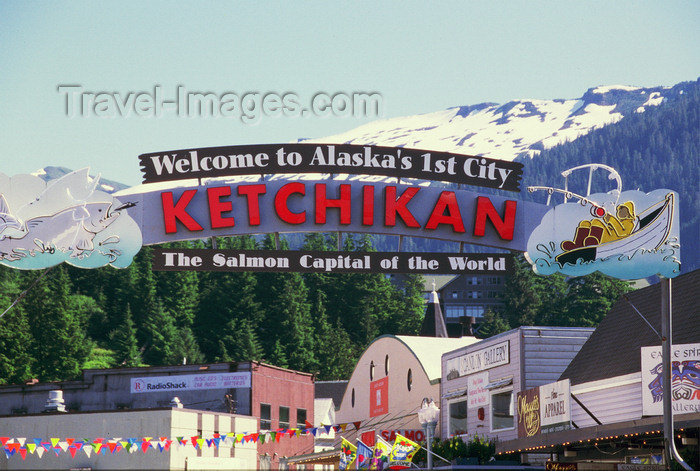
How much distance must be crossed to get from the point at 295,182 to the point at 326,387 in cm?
7021

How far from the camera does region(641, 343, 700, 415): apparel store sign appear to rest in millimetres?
23953

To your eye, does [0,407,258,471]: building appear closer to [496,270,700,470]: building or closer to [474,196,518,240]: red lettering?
[496,270,700,470]: building

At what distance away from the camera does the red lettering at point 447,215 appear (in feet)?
93.2

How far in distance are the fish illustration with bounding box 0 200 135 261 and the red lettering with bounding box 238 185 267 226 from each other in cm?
400

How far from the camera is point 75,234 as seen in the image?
2584 centimetres

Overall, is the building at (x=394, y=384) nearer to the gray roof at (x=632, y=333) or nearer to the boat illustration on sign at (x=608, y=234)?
the gray roof at (x=632, y=333)

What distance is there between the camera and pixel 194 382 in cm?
5809

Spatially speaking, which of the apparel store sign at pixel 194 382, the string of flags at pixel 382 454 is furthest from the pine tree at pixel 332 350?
the string of flags at pixel 382 454

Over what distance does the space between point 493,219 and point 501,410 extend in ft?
36.5

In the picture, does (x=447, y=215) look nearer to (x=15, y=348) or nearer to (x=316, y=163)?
(x=316, y=163)

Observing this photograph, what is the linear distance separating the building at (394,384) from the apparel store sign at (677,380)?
17.8 meters

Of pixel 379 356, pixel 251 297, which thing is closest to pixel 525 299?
pixel 251 297

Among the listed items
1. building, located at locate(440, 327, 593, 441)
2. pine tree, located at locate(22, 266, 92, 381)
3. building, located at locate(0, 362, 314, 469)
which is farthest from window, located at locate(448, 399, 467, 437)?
pine tree, located at locate(22, 266, 92, 381)

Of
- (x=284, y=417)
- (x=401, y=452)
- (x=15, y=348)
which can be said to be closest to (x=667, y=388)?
(x=401, y=452)
